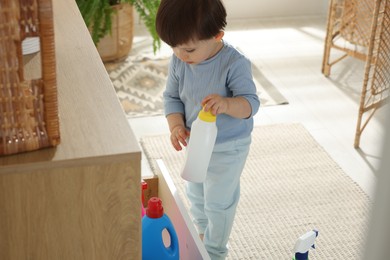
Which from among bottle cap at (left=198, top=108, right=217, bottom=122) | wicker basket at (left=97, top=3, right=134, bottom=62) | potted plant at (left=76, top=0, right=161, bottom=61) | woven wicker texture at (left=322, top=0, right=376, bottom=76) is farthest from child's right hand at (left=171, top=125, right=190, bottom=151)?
woven wicker texture at (left=322, top=0, right=376, bottom=76)

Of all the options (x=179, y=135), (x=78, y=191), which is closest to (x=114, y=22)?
(x=179, y=135)

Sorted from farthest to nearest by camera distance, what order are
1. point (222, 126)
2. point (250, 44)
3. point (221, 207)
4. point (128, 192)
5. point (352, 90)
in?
1. point (250, 44)
2. point (352, 90)
3. point (221, 207)
4. point (222, 126)
5. point (128, 192)

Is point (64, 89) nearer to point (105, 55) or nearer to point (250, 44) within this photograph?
point (105, 55)

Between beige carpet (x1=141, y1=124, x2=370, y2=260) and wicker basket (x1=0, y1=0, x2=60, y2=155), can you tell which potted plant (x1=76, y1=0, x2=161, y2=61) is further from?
wicker basket (x1=0, y1=0, x2=60, y2=155)

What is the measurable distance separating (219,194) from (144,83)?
4.97 ft

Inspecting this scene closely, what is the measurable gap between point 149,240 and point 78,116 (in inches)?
16.9

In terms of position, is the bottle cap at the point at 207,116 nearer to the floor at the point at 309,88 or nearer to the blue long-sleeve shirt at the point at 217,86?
the blue long-sleeve shirt at the point at 217,86

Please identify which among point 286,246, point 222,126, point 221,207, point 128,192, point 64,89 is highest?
point 64,89

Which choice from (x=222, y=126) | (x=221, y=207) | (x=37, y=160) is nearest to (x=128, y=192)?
(x=37, y=160)

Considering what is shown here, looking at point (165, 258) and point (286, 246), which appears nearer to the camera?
point (165, 258)

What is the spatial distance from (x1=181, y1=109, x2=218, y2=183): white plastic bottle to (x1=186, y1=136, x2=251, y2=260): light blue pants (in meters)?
0.11

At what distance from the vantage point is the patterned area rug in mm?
2799

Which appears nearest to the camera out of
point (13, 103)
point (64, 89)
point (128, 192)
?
point (13, 103)

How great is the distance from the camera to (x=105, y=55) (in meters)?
3.15
